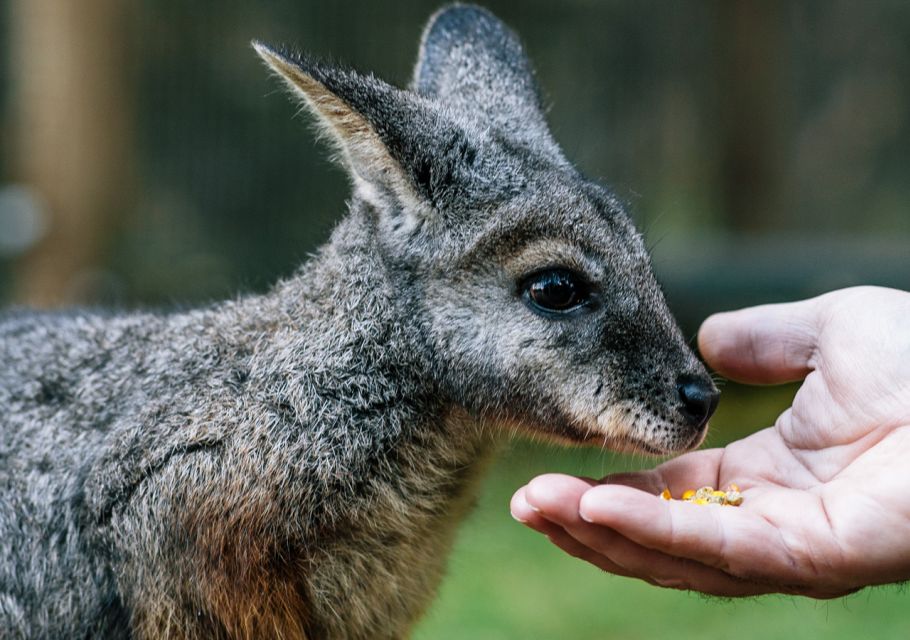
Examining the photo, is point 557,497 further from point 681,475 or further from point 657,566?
point 681,475

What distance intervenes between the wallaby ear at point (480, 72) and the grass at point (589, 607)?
191cm

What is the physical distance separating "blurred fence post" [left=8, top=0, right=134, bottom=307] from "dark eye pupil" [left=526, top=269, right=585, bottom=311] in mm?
6899

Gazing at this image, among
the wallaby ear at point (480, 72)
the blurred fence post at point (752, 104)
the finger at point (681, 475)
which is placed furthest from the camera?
the blurred fence post at point (752, 104)

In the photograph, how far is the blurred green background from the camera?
984cm

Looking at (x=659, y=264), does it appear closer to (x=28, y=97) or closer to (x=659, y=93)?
(x=659, y=93)

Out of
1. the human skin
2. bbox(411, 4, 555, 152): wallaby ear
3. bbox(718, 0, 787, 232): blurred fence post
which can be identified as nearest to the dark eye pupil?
the human skin

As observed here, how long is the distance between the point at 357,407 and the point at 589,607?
347cm

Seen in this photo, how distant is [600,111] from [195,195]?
4481 millimetres

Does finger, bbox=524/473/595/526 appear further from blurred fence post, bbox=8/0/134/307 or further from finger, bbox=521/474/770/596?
blurred fence post, bbox=8/0/134/307

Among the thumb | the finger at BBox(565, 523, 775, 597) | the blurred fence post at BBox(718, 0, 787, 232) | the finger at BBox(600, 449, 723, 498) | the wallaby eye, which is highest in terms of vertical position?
the blurred fence post at BBox(718, 0, 787, 232)

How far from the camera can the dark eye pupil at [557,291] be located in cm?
396

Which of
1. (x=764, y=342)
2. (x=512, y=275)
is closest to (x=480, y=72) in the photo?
(x=512, y=275)

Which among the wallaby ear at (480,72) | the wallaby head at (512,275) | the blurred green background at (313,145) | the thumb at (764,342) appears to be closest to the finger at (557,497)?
the wallaby head at (512,275)

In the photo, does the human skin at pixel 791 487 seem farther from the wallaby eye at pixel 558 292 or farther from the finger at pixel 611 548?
the wallaby eye at pixel 558 292
